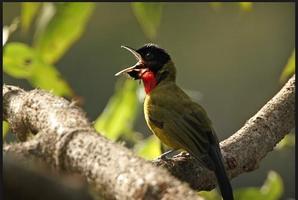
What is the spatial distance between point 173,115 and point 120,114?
489 millimetres

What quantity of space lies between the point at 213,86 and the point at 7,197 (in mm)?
9478

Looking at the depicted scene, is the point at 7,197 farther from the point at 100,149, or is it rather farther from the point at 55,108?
the point at 55,108

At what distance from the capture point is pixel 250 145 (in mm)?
2459

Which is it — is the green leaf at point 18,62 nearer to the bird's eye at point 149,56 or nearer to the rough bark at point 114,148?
the rough bark at point 114,148

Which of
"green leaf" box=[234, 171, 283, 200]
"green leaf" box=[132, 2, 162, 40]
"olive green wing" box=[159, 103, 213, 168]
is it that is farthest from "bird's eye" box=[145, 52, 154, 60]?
"green leaf" box=[132, 2, 162, 40]

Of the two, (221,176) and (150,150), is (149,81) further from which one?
(221,176)

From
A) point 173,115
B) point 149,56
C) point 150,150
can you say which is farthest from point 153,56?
point 150,150

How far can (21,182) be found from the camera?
1.02 meters

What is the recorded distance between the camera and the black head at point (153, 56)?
11.1 ft

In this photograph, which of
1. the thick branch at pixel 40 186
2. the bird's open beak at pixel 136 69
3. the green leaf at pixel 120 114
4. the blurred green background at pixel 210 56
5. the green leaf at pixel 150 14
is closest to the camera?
the thick branch at pixel 40 186

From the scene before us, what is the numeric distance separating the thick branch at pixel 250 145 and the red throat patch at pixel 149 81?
0.82 metres

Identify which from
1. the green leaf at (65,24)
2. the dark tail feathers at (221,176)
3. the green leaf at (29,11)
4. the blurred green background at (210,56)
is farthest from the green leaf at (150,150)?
the blurred green background at (210,56)

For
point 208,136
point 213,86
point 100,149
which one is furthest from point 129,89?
point 213,86

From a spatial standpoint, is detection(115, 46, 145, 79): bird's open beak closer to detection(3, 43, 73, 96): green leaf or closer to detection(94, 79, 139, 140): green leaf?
detection(94, 79, 139, 140): green leaf
